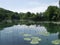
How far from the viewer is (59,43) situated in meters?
16.1

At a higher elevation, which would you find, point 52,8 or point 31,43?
point 52,8

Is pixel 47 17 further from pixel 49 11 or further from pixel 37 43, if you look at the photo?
pixel 37 43

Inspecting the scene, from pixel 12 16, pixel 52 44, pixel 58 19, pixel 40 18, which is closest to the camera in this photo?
pixel 52 44

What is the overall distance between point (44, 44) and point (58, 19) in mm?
53225

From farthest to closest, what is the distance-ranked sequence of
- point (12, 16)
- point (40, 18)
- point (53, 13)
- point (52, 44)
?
point (12, 16)
point (40, 18)
point (53, 13)
point (52, 44)

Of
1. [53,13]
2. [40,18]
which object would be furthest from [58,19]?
[40,18]

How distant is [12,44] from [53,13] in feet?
198

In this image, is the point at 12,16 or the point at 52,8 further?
the point at 12,16

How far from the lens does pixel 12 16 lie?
114688 millimetres

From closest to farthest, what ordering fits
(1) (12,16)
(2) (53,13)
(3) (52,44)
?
(3) (52,44)
(2) (53,13)
(1) (12,16)

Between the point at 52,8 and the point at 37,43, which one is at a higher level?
the point at 52,8

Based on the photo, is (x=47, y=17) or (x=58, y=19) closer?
(x=58, y=19)

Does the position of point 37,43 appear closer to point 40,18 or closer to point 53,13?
point 53,13

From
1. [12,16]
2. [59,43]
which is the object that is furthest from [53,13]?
[59,43]
